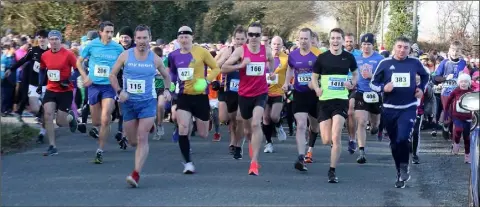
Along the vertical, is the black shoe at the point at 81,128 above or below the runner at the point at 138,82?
below

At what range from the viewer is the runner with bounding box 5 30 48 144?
14711 millimetres

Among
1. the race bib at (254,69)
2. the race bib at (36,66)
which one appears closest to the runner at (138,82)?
the race bib at (254,69)

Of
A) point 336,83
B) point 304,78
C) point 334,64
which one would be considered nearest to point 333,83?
point 336,83

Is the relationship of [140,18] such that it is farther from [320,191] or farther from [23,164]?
[320,191]

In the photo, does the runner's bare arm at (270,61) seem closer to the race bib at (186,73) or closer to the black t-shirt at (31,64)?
the race bib at (186,73)

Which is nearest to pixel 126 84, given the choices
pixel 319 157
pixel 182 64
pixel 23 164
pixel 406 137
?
pixel 182 64

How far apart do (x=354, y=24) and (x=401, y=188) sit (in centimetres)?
4464

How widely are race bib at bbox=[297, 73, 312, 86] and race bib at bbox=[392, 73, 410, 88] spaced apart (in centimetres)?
167

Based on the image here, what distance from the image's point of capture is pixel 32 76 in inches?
662

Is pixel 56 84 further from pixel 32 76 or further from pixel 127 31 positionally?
pixel 32 76

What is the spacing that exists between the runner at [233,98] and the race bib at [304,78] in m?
0.94

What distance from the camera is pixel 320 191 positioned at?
Answer: 33.1 ft

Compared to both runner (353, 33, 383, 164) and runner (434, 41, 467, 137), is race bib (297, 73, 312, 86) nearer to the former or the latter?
runner (353, 33, 383, 164)

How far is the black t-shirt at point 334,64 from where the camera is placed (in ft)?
37.1
